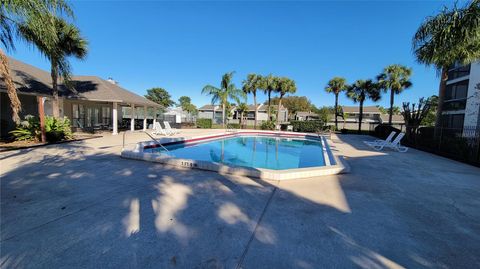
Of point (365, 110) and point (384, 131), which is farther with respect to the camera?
point (365, 110)

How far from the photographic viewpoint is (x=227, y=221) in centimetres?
304

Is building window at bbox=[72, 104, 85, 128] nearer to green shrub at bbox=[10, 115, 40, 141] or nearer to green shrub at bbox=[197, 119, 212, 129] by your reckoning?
green shrub at bbox=[10, 115, 40, 141]

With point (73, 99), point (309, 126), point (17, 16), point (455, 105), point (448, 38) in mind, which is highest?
point (448, 38)

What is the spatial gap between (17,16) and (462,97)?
2733 centimetres

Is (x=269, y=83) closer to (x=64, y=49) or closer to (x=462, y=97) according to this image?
(x=462, y=97)

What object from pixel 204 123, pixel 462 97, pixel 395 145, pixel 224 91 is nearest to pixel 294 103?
pixel 224 91

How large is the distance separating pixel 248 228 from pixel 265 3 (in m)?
15.6

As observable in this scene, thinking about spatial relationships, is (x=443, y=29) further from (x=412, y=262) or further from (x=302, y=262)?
(x=302, y=262)

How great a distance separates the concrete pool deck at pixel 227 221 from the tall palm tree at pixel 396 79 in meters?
19.6

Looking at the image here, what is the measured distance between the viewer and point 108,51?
20.7 m

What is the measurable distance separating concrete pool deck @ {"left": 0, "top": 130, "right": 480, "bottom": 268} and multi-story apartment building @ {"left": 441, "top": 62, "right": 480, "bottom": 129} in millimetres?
15412

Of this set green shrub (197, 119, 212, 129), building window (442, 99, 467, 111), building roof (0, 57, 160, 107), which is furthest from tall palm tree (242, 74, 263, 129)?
building window (442, 99, 467, 111)

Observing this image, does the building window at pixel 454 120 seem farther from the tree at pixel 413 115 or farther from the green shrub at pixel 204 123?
the green shrub at pixel 204 123

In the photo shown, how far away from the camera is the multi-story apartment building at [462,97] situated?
609 inches
